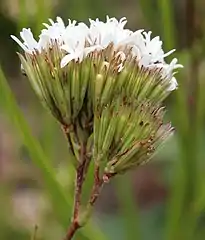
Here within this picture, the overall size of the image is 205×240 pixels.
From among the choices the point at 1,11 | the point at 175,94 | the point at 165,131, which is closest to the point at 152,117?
the point at 165,131

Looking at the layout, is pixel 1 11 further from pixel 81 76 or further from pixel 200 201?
pixel 81 76

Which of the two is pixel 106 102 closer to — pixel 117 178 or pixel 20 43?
pixel 20 43

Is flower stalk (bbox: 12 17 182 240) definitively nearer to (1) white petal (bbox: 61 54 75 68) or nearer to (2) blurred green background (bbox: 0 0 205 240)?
(1) white petal (bbox: 61 54 75 68)

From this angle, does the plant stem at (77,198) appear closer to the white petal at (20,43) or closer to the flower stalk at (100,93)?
the flower stalk at (100,93)

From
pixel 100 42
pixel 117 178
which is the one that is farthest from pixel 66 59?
pixel 117 178

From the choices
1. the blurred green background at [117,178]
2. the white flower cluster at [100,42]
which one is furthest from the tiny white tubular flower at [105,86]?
the blurred green background at [117,178]

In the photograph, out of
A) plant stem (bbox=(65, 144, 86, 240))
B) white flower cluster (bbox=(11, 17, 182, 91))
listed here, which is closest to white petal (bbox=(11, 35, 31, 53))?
white flower cluster (bbox=(11, 17, 182, 91))
